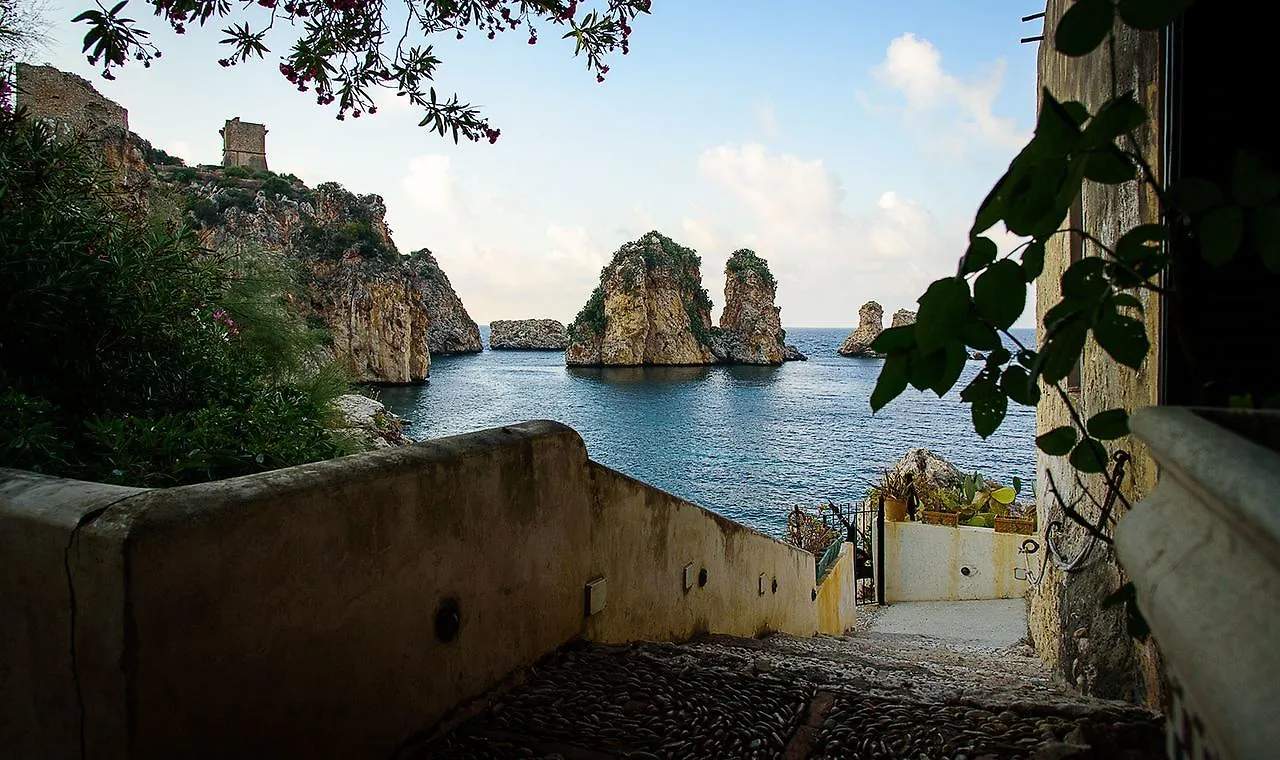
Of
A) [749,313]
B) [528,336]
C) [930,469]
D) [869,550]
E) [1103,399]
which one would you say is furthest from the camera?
[528,336]

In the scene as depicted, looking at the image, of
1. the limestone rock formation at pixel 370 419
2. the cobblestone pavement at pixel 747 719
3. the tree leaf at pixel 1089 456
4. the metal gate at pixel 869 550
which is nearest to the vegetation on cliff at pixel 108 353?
the cobblestone pavement at pixel 747 719

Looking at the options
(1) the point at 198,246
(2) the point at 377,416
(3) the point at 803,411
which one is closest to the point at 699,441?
(3) the point at 803,411

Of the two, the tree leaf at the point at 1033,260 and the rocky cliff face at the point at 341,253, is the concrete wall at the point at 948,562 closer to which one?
the tree leaf at the point at 1033,260

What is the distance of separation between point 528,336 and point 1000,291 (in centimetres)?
18001

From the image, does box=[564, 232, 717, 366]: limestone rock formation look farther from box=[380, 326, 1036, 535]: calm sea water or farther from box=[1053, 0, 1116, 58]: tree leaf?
box=[1053, 0, 1116, 58]: tree leaf

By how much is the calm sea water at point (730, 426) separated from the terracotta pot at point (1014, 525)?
824 cm

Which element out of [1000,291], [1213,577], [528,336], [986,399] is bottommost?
[1213,577]

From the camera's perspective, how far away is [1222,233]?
1410 millimetres

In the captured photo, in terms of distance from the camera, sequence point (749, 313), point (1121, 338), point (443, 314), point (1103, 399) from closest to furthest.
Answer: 1. point (1121, 338)
2. point (1103, 399)
3. point (749, 313)
4. point (443, 314)

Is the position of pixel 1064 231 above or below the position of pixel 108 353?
above

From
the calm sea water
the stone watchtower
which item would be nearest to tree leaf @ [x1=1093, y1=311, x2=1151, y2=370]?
the calm sea water

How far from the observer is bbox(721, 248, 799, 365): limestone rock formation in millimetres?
111812

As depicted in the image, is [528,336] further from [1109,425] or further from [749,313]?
[1109,425]

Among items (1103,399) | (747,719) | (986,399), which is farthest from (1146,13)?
(1103,399)
